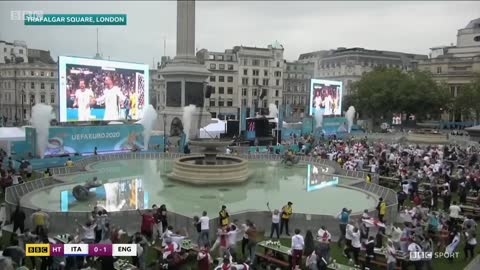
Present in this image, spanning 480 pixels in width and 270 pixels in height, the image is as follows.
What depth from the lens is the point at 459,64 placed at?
8444 centimetres

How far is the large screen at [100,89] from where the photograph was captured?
3434cm

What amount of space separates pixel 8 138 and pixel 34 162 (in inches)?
119

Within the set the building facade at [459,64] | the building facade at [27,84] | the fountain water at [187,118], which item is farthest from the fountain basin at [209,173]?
the building facade at [459,64]

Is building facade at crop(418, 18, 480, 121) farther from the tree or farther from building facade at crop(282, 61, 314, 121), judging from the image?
building facade at crop(282, 61, 314, 121)

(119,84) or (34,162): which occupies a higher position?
(119,84)

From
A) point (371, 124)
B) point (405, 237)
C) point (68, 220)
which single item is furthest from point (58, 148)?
point (371, 124)

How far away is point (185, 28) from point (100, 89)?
46.4 feet

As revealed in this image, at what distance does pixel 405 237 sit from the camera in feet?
37.9

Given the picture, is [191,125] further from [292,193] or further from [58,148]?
[292,193]

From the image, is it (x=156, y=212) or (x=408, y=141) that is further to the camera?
(x=408, y=141)

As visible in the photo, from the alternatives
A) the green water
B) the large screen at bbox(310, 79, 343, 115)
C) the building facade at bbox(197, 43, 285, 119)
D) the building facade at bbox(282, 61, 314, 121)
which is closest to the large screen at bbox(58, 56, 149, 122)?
the green water

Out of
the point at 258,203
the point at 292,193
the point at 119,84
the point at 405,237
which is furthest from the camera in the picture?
the point at 119,84

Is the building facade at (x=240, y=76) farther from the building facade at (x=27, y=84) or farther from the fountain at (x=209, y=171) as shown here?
the fountain at (x=209, y=171)

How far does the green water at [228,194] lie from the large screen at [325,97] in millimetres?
30937
